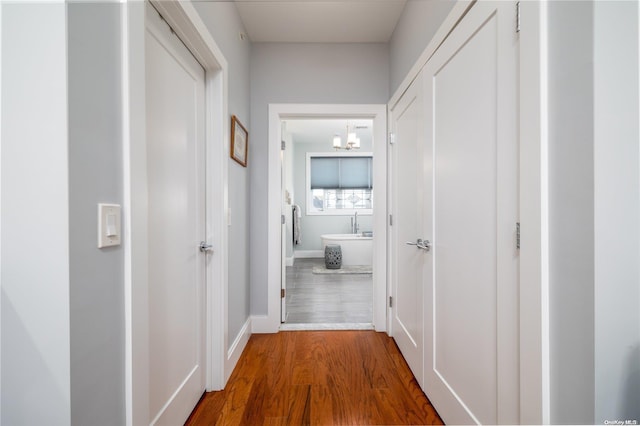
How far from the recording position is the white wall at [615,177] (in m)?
0.63

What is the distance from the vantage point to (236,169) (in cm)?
196

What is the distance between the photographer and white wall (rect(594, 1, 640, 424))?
0.63 m

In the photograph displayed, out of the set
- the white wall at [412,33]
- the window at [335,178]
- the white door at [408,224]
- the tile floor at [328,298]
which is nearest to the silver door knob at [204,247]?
the white door at [408,224]

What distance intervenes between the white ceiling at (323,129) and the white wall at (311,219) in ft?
0.59

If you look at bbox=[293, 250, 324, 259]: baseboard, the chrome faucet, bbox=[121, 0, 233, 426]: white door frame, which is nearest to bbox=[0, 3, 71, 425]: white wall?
bbox=[121, 0, 233, 426]: white door frame

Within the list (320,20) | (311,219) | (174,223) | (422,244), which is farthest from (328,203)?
(174,223)

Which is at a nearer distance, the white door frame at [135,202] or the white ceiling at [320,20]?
the white door frame at [135,202]

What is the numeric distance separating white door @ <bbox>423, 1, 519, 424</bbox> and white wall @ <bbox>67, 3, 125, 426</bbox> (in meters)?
1.27

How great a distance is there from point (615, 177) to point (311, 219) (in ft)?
18.8

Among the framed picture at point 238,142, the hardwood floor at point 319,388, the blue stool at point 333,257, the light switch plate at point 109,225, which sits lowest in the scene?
the hardwood floor at point 319,388

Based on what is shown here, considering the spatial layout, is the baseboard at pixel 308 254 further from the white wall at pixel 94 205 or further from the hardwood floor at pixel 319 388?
the white wall at pixel 94 205

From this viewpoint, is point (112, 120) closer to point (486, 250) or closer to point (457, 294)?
point (486, 250)

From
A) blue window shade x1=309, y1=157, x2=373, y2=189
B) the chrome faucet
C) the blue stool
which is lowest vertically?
the blue stool

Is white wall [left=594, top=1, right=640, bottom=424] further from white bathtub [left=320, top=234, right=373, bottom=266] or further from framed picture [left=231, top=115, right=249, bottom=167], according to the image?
white bathtub [left=320, top=234, right=373, bottom=266]
